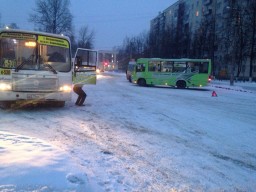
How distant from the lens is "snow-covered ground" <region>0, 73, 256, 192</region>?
5.15 m

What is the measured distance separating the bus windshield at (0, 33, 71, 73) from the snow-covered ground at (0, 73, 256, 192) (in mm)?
1541

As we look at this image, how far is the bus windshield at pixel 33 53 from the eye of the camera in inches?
469

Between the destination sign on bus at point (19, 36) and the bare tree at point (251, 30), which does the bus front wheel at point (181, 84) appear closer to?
the destination sign on bus at point (19, 36)

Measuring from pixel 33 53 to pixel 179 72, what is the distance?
23.0m

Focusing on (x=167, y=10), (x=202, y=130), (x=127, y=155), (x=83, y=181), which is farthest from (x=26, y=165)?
(x=167, y=10)

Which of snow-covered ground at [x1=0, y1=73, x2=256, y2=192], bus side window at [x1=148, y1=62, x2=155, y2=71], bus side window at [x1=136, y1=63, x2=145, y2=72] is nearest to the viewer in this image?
snow-covered ground at [x1=0, y1=73, x2=256, y2=192]

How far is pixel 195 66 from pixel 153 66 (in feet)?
12.8

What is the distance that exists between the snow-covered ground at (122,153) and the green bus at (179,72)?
21602mm

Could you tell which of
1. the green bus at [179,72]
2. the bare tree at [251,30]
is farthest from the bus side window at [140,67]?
the bare tree at [251,30]

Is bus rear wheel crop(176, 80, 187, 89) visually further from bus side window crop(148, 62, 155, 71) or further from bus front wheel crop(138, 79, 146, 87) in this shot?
bus front wheel crop(138, 79, 146, 87)

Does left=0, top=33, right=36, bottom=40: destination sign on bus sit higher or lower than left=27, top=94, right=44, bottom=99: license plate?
higher

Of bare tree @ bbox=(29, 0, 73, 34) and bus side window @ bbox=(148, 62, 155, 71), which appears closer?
bus side window @ bbox=(148, 62, 155, 71)

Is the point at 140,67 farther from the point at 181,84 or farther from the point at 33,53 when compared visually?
the point at 33,53

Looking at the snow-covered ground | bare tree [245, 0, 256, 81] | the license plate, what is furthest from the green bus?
bare tree [245, 0, 256, 81]
